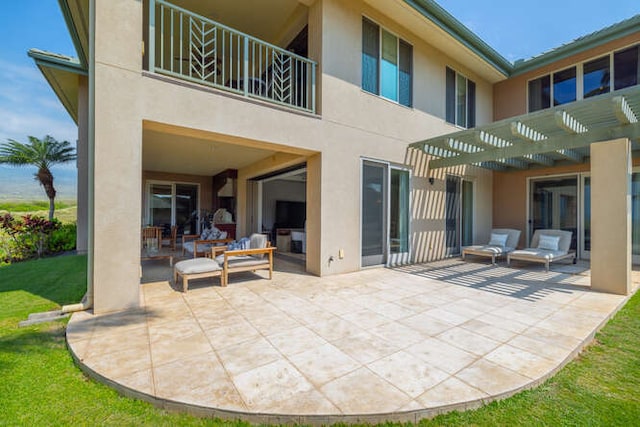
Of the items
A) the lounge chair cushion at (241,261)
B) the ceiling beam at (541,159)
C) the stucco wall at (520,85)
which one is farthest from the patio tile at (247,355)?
the stucco wall at (520,85)

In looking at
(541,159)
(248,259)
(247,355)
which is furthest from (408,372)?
(541,159)

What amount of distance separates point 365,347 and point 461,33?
8.52 metres

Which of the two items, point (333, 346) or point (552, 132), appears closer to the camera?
point (333, 346)

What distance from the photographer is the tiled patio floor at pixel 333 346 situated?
6.77 feet

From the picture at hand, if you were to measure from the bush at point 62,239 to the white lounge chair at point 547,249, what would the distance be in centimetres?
1366

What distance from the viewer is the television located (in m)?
11.1

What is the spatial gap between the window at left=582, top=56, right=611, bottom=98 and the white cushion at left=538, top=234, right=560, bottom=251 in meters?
4.53

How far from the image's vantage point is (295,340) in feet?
9.89

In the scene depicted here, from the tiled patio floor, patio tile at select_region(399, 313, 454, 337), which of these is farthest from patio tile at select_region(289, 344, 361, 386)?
patio tile at select_region(399, 313, 454, 337)

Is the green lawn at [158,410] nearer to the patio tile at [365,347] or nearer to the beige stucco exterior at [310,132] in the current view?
the patio tile at [365,347]

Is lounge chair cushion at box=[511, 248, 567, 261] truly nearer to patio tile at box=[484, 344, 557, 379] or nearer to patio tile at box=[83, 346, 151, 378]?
patio tile at box=[484, 344, 557, 379]

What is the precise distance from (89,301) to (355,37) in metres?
6.98

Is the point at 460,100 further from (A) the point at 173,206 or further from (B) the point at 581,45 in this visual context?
(A) the point at 173,206

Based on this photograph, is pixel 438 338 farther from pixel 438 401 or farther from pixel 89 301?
pixel 89 301
